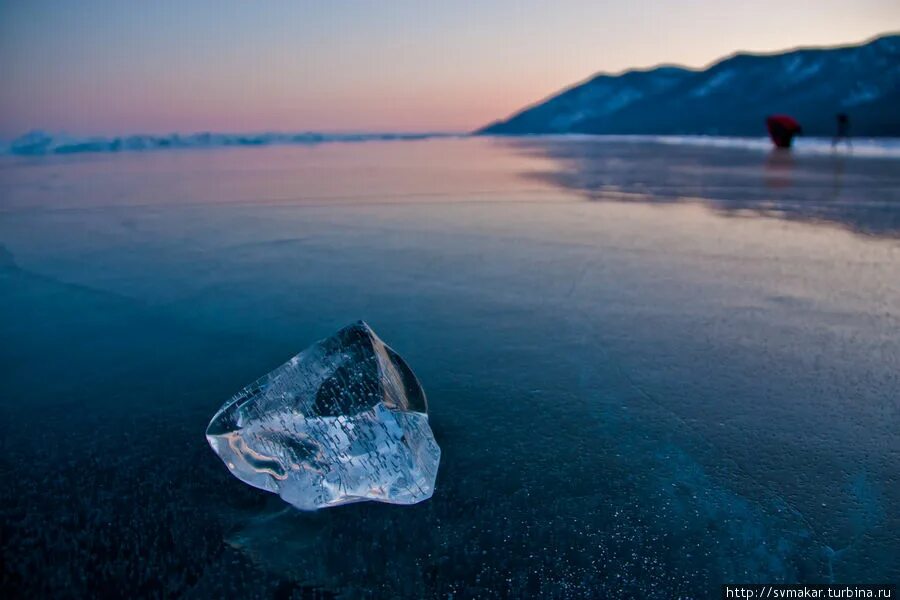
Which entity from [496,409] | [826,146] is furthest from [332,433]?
[826,146]

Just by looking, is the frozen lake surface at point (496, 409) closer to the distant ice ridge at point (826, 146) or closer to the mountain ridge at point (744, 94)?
the distant ice ridge at point (826, 146)

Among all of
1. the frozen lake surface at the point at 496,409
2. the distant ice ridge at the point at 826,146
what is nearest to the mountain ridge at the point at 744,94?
the distant ice ridge at the point at 826,146

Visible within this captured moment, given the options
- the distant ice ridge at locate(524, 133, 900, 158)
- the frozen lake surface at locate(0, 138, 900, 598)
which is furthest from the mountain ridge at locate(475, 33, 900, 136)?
the frozen lake surface at locate(0, 138, 900, 598)

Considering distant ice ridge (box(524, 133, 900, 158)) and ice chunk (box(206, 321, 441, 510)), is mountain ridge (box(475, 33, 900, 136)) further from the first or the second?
ice chunk (box(206, 321, 441, 510))

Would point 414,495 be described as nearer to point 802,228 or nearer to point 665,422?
point 665,422

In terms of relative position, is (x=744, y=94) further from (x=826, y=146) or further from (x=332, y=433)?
(x=332, y=433)
